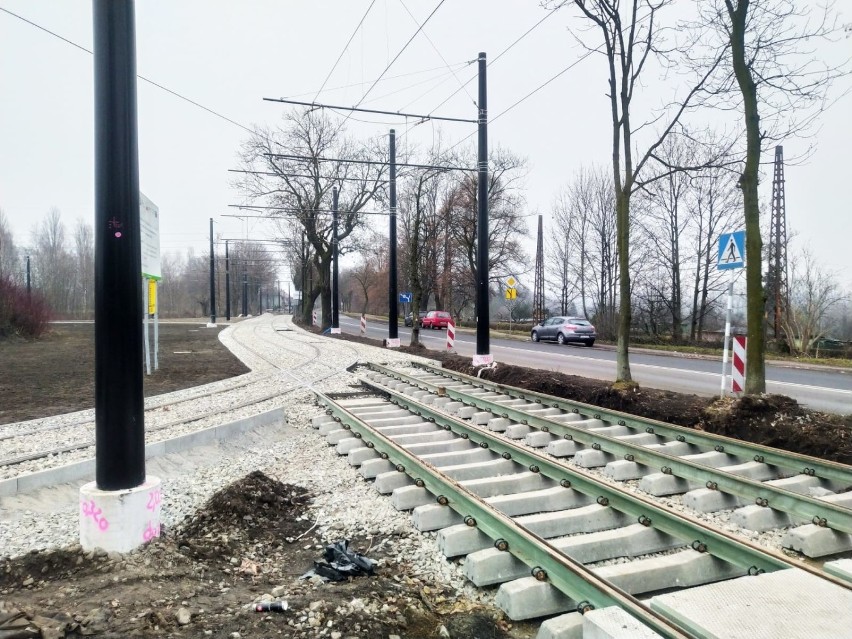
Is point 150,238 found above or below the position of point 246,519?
above

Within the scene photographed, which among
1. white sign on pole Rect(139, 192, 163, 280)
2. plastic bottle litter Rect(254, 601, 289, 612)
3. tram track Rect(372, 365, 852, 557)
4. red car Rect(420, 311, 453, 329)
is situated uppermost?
white sign on pole Rect(139, 192, 163, 280)

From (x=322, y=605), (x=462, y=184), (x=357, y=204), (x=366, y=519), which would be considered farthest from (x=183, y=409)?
(x=462, y=184)

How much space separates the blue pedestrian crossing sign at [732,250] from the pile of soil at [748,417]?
2.11 m

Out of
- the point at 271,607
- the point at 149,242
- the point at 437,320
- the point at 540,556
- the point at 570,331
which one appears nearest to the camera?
the point at 271,607

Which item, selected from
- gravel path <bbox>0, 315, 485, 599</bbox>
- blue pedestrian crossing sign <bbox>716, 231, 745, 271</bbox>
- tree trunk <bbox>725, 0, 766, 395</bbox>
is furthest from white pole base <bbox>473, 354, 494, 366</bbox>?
tree trunk <bbox>725, 0, 766, 395</bbox>

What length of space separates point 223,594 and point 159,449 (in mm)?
3493

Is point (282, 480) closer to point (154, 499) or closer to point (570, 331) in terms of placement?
point (154, 499)

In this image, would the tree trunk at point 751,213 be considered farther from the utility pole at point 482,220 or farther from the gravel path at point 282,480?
the utility pole at point 482,220

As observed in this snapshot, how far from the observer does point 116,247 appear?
3990 mm

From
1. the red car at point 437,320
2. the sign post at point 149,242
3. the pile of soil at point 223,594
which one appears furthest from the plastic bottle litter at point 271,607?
the red car at point 437,320

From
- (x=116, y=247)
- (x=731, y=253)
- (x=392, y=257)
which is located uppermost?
(x=392, y=257)

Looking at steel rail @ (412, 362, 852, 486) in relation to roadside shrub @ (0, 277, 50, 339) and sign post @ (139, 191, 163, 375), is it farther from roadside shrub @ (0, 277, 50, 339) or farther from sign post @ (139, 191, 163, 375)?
roadside shrub @ (0, 277, 50, 339)

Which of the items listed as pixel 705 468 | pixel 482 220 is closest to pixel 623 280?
pixel 482 220

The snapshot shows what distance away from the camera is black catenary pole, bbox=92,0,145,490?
395 cm
